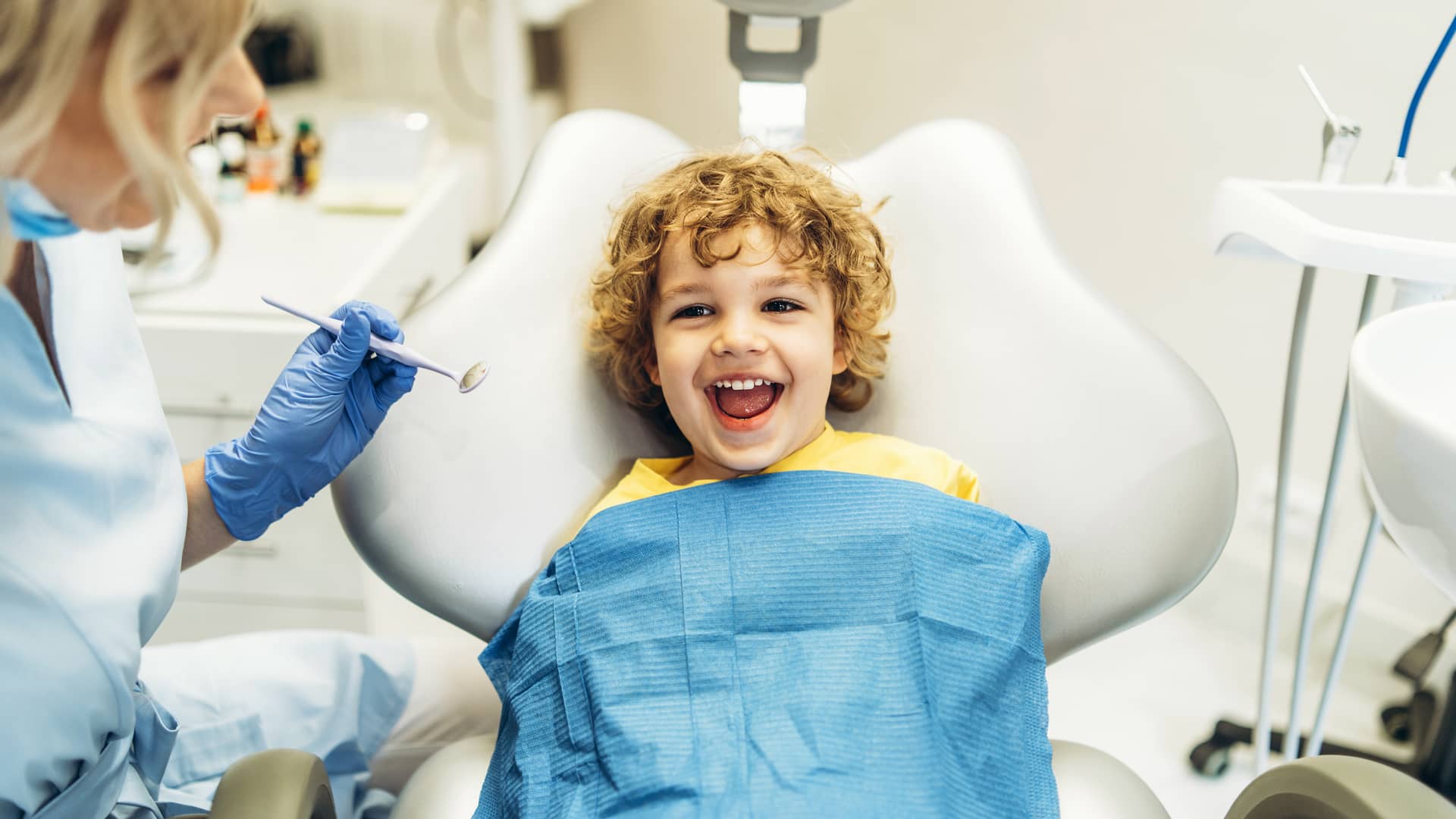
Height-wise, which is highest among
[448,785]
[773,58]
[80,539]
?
[773,58]

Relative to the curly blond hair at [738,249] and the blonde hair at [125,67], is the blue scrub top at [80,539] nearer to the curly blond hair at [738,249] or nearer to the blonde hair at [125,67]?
the blonde hair at [125,67]

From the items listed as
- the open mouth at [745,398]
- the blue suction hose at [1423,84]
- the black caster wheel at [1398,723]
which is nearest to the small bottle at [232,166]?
the open mouth at [745,398]

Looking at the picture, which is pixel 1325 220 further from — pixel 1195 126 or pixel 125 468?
pixel 125 468

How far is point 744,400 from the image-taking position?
36.4 inches

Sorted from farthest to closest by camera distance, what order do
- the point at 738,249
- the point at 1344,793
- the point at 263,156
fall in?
the point at 263,156
the point at 738,249
the point at 1344,793

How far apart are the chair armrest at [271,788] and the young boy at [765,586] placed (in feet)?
0.45

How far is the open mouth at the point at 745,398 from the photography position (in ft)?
3.01

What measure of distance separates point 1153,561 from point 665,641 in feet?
1.25

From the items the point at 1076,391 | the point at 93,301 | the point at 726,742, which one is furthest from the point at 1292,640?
the point at 93,301

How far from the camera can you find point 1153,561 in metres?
0.83

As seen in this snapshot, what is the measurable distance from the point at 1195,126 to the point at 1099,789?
43.3 inches

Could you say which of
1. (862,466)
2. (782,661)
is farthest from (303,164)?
(782,661)

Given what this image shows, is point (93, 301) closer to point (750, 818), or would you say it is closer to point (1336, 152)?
point (750, 818)

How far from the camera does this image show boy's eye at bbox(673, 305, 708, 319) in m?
0.93
